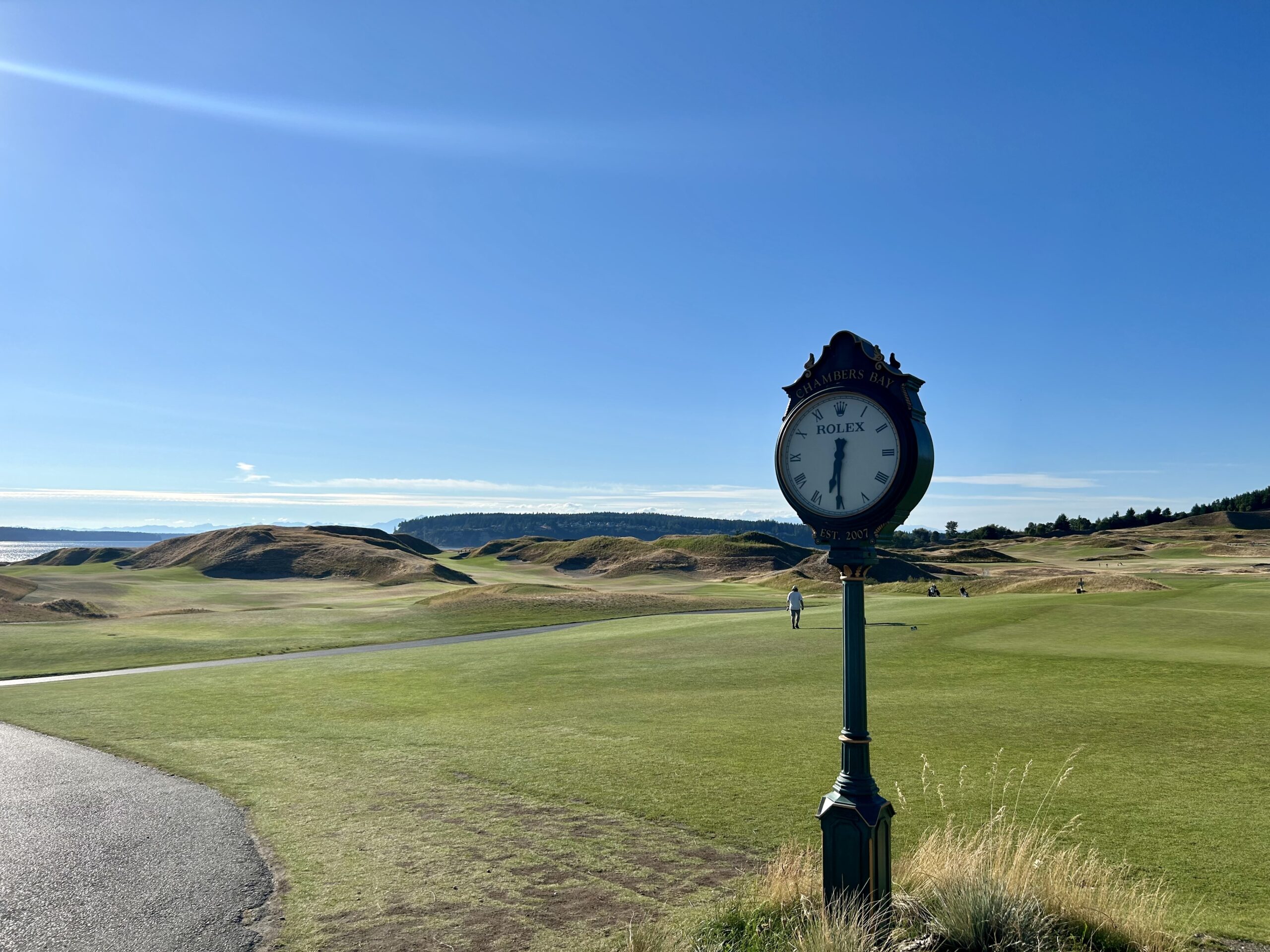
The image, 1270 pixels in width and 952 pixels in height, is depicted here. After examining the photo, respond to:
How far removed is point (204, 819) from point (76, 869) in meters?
1.78

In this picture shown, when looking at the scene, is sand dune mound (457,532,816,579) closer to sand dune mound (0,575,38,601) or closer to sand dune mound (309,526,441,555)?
sand dune mound (309,526,441,555)

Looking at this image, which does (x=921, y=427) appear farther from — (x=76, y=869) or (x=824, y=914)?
(x=76, y=869)

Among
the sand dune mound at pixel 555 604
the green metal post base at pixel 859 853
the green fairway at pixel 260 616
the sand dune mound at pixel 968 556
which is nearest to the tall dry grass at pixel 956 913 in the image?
the green metal post base at pixel 859 853

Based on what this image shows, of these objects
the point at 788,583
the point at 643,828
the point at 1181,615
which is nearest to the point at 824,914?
the point at 643,828

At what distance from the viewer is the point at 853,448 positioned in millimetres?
6719

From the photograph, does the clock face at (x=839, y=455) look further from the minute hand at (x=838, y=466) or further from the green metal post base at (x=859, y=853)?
the green metal post base at (x=859, y=853)

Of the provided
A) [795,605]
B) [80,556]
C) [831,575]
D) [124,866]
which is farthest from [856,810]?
[80,556]

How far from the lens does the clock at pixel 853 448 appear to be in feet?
21.1

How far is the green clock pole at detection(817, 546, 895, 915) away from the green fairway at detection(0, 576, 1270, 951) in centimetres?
204

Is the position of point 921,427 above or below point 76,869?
above

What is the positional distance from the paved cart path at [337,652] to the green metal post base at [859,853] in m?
26.2

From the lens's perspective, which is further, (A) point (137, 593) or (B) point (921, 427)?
(A) point (137, 593)

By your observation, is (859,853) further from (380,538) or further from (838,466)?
(380,538)

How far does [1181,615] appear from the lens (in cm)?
2622
